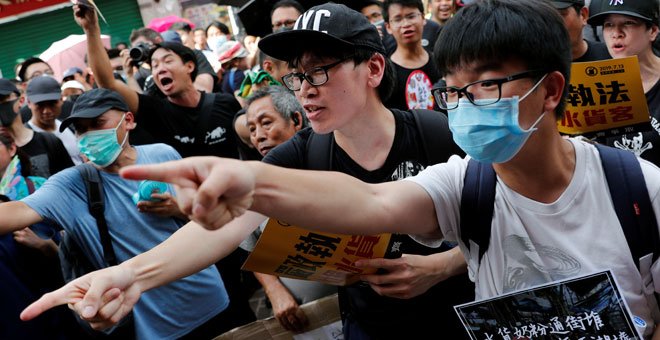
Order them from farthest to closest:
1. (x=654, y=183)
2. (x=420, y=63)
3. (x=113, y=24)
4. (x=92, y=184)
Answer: (x=113, y=24) < (x=420, y=63) < (x=92, y=184) < (x=654, y=183)

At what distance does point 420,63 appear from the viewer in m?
5.38

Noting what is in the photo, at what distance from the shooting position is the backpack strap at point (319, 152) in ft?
8.66

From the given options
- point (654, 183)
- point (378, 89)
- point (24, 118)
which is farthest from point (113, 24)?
point (654, 183)

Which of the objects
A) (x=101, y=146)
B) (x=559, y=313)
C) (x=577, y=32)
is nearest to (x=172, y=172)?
(x=559, y=313)

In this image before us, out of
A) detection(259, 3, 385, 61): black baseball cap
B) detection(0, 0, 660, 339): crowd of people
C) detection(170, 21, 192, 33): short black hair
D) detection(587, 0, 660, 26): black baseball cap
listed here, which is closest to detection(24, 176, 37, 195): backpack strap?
detection(0, 0, 660, 339): crowd of people

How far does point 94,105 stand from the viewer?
12.8 feet

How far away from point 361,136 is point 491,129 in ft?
3.00

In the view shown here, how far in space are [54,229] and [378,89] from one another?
2.09 metres

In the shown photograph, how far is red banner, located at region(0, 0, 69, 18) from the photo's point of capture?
1967 cm

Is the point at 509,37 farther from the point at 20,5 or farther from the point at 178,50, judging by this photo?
the point at 20,5

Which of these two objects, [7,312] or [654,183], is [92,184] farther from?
[654,183]

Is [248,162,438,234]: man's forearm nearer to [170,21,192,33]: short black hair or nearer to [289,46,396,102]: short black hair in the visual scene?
[289,46,396,102]: short black hair

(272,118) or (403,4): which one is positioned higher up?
(403,4)

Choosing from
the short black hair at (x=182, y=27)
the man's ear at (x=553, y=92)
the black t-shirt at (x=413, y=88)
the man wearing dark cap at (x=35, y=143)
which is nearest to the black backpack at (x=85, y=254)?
the man wearing dark cap at (x=35, y=143)
